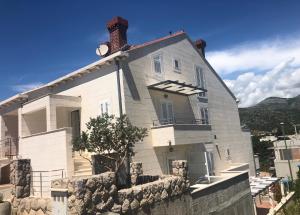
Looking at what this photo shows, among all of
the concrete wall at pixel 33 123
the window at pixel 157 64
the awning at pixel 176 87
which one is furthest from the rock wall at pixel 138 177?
the concrete wall at pixel 33 123

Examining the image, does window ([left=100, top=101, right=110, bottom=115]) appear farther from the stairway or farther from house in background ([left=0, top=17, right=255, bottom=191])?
the stairway

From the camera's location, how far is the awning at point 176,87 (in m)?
19.9

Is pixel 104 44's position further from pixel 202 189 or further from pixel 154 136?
pixel 202 189

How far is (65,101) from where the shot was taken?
19.3m

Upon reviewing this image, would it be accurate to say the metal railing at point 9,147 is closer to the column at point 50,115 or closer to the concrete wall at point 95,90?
the concrete wall at point 95,90

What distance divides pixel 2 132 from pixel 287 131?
99539 mm

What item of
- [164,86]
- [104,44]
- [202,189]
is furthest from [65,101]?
[202,189]

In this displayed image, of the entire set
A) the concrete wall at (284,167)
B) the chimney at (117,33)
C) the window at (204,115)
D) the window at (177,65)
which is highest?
the chimney at (117,33)

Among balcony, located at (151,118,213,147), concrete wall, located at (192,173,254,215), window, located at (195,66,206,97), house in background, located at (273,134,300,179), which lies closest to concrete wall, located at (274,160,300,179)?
house in background, located at (273,134,300,179)

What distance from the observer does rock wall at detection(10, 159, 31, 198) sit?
1086 centimetres

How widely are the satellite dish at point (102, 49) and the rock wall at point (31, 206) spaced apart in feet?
42.3

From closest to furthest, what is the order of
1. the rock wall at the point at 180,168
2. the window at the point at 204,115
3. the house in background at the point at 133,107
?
the rock wall at the point at 180,168 → the house in background at the point at 133,107 → the window at the point at 204,115

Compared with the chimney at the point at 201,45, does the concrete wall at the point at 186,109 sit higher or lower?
lower

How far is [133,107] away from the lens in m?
18.4
